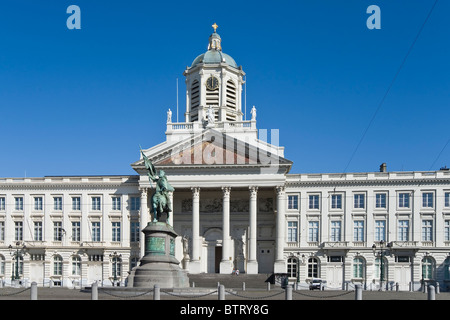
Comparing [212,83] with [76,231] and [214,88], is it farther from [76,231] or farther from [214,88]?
[76,231]

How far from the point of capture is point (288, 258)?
70.3 metres

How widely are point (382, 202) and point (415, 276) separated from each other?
8.48 metres

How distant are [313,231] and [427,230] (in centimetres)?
1208

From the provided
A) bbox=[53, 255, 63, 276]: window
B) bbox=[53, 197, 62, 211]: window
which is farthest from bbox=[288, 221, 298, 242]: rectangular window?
bbox=[53, 197, 62, 211]: window

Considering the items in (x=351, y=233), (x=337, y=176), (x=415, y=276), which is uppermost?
(x=337, y=176)

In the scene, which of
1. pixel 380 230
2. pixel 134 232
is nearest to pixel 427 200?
pixel 380 230

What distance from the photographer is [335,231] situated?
229ft

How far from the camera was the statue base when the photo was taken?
39625 mm

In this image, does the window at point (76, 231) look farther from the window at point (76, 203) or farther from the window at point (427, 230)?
the window at point (427, 230)

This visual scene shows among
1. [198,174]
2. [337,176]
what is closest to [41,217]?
[198,174]

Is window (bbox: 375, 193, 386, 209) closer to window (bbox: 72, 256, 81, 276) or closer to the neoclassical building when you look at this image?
the neoclassical building

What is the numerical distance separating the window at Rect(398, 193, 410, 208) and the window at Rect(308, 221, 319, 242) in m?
9.18

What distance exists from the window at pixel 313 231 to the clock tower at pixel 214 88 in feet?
58.0

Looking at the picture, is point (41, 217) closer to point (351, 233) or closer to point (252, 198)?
point (252, 198)
